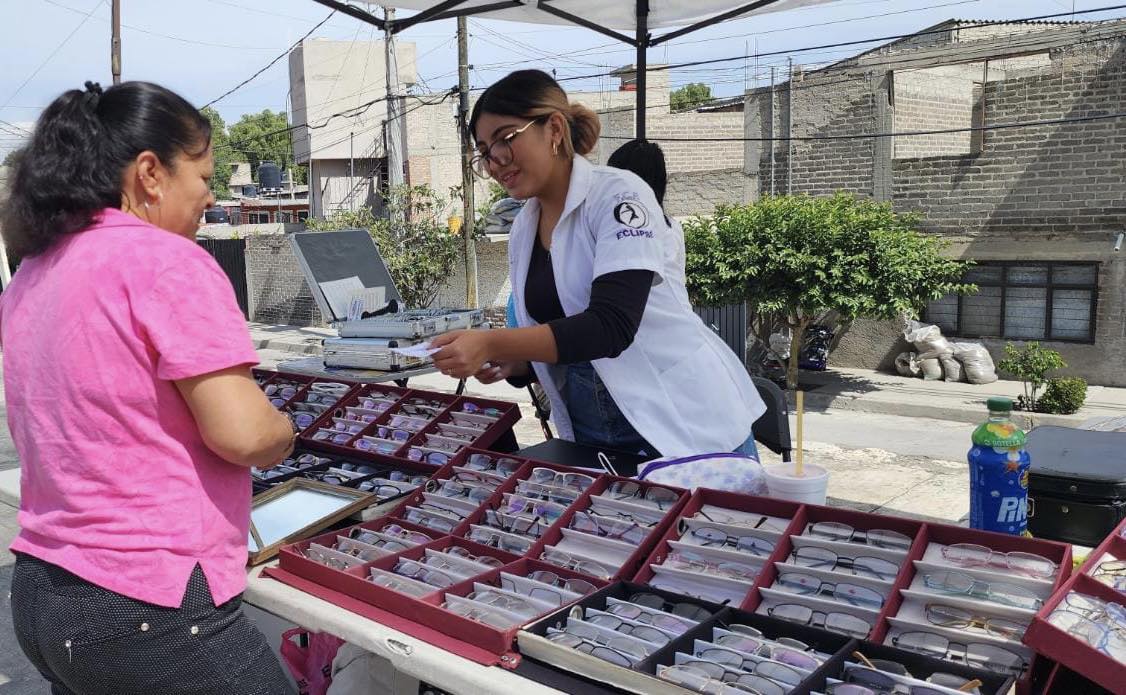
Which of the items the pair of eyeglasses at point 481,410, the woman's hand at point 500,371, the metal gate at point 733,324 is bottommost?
the metal gate at point 733,324

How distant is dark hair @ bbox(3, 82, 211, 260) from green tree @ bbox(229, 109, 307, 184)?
63.6m

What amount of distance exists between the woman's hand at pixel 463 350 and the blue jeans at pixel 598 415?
0.44 m

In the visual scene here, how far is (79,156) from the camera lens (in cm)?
149

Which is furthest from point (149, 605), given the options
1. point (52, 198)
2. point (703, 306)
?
point (703, 306)

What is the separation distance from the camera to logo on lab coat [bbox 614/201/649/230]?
211 centimetres

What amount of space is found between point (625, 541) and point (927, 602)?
599mm

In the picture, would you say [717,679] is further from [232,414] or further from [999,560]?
[232,414]

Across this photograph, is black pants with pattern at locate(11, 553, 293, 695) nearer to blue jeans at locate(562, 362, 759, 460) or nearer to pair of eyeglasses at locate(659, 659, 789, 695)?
pair of eyeglasses at locate(659, 659, 789, 695)

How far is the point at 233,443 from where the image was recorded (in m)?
1.47

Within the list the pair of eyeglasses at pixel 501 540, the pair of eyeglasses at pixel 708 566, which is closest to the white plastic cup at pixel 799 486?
the pair of eyeglasses at pixel 708 566

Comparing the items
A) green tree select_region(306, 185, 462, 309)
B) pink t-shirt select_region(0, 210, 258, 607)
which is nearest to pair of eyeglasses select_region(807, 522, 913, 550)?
pink t-shirt select_region(0, 210, 258, 607)

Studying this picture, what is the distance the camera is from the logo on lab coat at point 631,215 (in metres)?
2.11

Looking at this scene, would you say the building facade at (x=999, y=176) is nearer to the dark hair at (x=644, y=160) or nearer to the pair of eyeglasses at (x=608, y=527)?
the dark hair at (x=644, y=160)

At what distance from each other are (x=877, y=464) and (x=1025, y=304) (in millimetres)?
5121
